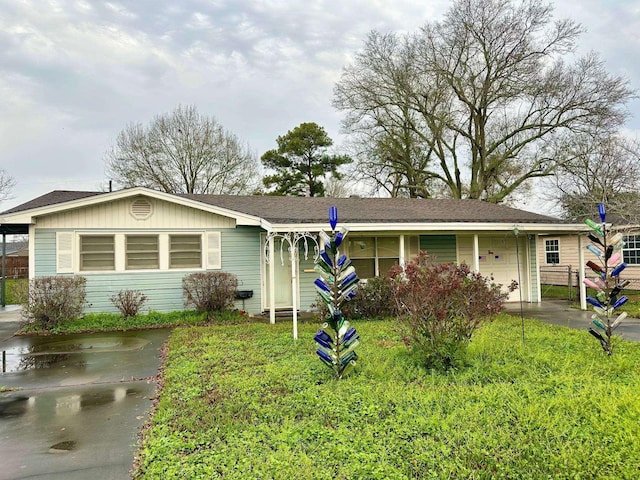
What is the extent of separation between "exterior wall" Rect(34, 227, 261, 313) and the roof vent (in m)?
1.39

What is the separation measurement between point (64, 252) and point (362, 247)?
762cm

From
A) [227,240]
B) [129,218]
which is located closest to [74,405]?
[129,218]

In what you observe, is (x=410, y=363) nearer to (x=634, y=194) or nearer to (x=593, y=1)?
(x=593, y=1)

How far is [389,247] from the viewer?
12.3 meters

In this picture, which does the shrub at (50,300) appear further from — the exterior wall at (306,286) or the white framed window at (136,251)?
the exterior wall at (306,286)

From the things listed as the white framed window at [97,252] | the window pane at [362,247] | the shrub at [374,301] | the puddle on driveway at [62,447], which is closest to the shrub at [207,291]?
the white framed window at [97,252]

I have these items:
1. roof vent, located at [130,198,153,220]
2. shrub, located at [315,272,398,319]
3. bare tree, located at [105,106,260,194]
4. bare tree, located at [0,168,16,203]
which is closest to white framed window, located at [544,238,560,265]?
shrub, located at [315,272,398,319]

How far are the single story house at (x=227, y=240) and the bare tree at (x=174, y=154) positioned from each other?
11465mm

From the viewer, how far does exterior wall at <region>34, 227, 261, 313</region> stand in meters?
9.50

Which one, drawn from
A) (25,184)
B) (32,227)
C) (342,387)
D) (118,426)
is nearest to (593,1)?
(342,387)

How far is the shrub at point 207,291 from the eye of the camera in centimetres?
988

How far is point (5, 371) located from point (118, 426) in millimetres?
3248

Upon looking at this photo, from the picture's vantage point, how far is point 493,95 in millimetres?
22031

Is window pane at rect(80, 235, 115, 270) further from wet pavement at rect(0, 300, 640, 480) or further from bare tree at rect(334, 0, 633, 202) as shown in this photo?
bare tree at rect(334, 0, 633, 202)
